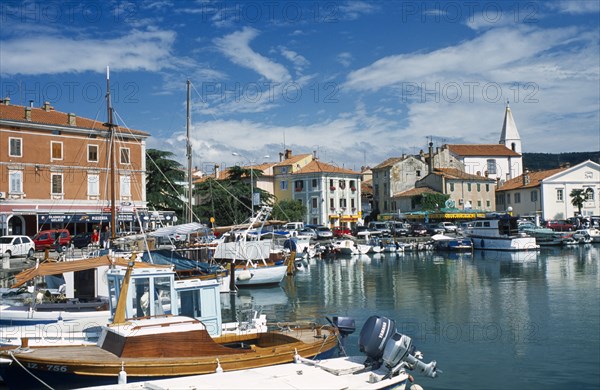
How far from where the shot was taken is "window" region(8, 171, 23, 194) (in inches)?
1833

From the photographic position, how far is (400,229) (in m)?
69.4

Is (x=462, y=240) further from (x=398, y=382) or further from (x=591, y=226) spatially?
(x=398, y=382)

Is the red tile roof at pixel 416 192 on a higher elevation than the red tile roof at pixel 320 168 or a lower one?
lower

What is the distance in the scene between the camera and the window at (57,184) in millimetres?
48844

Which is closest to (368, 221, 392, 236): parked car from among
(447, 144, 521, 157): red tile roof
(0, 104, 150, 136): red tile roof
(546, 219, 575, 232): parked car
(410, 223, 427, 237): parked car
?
(410, 223, 427, 237): parked car

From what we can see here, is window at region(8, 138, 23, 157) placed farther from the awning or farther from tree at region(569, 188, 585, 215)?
tree at region(569, 188, 585, 215)

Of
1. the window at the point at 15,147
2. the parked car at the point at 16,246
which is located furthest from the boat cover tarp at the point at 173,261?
the window at the point at 15,147

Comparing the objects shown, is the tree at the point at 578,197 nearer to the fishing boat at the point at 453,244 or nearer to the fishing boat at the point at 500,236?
the fishing boat at the point at 500,236

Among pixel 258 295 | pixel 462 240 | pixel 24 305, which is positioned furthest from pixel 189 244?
pixel 462 240

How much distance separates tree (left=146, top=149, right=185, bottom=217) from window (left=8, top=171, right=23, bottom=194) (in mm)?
15944

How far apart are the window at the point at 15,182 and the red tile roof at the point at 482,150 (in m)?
69.7

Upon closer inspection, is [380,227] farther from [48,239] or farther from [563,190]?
[48,239]

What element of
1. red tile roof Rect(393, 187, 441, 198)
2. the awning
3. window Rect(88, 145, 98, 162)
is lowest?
the awning

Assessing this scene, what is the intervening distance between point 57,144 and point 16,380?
131ft
